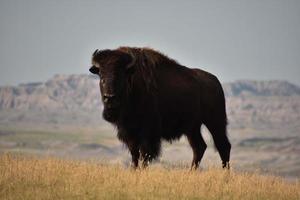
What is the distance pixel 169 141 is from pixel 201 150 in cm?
200

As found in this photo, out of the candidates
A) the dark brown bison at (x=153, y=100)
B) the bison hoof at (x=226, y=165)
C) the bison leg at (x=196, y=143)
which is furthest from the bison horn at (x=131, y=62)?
the bison hoof at (x=226, y=165)

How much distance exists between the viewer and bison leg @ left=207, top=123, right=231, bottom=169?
21109 millimetres

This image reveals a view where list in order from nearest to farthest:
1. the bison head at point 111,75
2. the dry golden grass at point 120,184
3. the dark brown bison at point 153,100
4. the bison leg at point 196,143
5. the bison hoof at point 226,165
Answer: the dry golden grass at point 120,184
the bison head at point 111,75
the dark brown bison at point 153,100
the bison hoof at point 226,165
the bison leg at point 196,143

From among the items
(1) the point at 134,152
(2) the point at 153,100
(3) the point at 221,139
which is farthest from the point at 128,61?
(3) the point at 221,139

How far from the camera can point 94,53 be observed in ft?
56.1


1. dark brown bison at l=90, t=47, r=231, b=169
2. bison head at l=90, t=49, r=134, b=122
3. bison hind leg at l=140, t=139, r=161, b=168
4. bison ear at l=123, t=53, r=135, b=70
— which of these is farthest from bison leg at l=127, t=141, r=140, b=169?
bison ear at l=123, t=53, r=135, b=70

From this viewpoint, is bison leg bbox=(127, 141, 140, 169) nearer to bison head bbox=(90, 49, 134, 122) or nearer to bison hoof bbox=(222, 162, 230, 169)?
bison head bbox=(90, 49, 134, 122)

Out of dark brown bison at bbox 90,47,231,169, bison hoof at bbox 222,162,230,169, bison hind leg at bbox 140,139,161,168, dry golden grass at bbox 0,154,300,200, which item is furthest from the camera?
bison hoof at bbox 222,162,230,169

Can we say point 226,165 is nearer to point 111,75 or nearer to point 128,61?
point 128,61

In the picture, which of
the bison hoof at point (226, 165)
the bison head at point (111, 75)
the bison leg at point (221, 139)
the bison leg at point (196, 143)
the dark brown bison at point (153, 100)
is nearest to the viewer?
the bison head at point (111, 75)

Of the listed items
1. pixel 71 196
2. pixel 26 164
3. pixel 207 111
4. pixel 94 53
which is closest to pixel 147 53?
pixel 94 53

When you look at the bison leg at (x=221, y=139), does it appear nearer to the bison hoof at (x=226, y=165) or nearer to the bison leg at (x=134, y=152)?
the bison hoof at (x=226, y=165)

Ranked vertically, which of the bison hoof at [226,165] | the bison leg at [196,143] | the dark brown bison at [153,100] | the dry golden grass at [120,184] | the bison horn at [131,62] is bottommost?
the bison hoof at [226,165]

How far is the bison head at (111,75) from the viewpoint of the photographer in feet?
53.6
